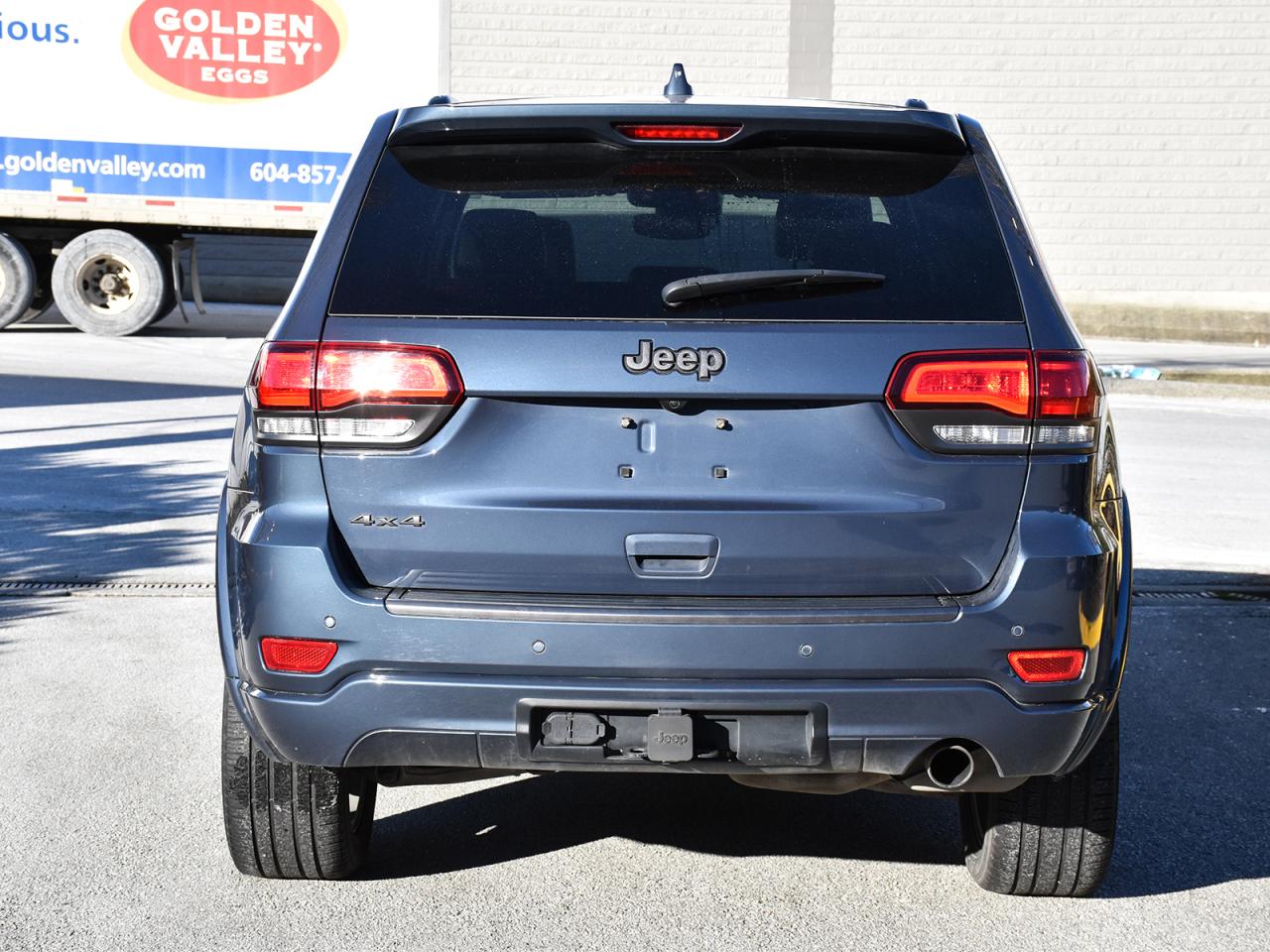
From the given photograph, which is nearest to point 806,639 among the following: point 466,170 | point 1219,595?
point 466,170

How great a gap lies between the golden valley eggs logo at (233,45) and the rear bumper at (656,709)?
16.8 m

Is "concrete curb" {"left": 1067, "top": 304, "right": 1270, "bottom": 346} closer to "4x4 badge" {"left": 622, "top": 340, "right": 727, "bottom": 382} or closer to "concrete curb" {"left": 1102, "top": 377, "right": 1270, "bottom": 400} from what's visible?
"concrete curb" {"left": 1102, "top": 377, "right": 1270, "bottom": 400}

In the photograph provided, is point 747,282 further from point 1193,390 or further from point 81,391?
point 1193,390

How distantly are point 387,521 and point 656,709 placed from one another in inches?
24.9

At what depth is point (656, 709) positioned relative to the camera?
3.11 metres

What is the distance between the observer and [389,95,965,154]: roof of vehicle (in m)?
3.34

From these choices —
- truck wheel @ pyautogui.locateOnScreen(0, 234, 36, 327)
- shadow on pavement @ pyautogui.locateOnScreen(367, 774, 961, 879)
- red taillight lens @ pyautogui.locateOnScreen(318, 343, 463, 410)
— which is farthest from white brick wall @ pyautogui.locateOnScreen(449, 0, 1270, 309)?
red taillight lens @ pyautogui.locateOnScreen(318, 343, 463, 410)

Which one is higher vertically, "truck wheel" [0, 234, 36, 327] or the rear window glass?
the rear window glass

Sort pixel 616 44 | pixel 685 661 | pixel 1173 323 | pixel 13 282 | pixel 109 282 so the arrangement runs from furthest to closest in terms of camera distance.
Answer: pixel 1173 323, pixel 616 44, pixel 109 282, pixel 13 282, pixel 685 661

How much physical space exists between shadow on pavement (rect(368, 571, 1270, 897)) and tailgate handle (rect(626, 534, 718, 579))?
116 cm

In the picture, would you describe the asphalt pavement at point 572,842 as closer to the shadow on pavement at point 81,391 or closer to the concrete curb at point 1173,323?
the shadow on pavement at point 81,391

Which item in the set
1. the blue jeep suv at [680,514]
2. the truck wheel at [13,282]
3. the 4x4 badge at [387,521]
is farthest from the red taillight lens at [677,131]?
the truck wheel at [13,282]

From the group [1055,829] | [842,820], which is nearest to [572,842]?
[842,820]

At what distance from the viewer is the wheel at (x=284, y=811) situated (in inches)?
139
